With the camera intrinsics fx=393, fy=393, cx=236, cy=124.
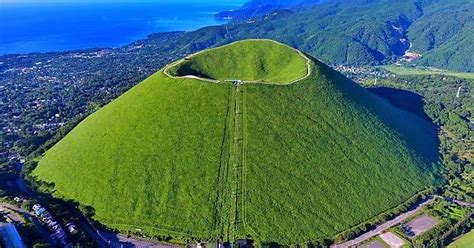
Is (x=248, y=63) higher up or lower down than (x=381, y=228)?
higher up

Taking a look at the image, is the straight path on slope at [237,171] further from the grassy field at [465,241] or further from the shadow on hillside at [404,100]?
the shadow on hillside at [404,100]

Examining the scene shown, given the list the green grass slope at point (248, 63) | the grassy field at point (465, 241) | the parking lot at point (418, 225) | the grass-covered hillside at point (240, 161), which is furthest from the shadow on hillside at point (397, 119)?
the grassy field at point (465, 241)

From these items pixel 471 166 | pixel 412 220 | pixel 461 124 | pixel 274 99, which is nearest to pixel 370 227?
pixel 412 220

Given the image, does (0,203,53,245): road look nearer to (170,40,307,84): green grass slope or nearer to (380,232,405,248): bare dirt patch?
(170,40,307,84): green grass slope

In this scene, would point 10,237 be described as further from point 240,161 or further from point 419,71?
point 419,71

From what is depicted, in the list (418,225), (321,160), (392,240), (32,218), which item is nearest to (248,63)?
(321,160)

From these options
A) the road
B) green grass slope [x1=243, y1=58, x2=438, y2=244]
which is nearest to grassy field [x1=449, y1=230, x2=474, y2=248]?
green grass slope [x1=243, y1=58, x2=438, y2=244]
